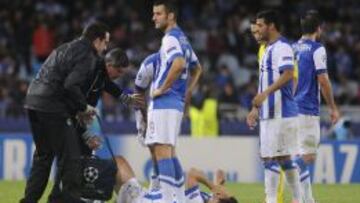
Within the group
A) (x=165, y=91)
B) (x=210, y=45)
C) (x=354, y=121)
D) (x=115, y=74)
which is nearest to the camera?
(x=165, y=91)

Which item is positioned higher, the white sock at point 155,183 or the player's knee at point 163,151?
the player's knee at point 163,151

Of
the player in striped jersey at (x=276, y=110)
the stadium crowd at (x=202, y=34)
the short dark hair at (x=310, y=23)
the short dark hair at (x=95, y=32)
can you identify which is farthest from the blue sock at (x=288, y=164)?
the stadium crowd at (x=202, y=34)

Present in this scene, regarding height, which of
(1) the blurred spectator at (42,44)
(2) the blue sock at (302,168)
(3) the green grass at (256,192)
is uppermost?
(1) the blurred spectator at (42,44)

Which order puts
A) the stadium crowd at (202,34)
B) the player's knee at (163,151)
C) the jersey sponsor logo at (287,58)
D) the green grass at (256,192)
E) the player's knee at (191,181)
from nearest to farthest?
1. the player's knee at (163,151)
2. the jersey sponsor logo at (287,58)
3. the player's knee at (191,181)
4. the green grass at (256,192)
5. the stadium crowd at (202,34)

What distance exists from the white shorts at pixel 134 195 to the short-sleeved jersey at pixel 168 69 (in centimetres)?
86

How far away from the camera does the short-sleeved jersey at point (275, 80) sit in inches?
469

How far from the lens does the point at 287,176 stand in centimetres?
1205

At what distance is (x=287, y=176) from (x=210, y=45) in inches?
601

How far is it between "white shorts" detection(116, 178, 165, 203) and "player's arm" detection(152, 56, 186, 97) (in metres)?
1.05

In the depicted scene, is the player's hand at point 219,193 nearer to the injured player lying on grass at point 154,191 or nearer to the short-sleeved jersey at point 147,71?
the injured player lying on grass at point 154,191

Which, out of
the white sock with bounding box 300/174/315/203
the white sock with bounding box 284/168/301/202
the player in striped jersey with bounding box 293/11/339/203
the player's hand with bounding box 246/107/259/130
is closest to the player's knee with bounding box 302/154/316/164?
the player in striped jersey with bounding box 293/11/339/203

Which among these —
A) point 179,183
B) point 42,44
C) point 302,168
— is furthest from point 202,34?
point 179,183

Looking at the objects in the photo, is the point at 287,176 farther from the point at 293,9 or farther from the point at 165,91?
the point at 293,9

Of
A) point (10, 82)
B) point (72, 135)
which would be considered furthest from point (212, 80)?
point (72, 135)
